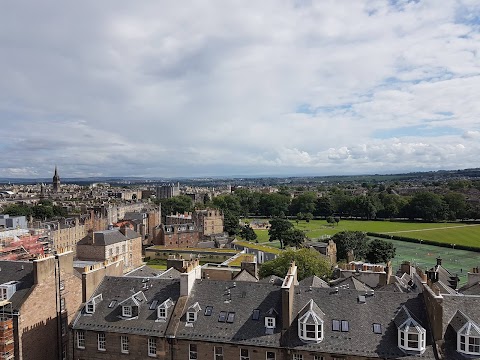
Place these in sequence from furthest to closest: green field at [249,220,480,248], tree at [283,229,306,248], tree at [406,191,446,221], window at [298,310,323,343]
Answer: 1. tree at [406,191,446,221]
2. green field at [249,220,480,248]
3. tree at [283,229,306,248]
4. window at [298,310,323,343]

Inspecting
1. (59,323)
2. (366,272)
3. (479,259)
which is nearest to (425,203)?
(479,259)

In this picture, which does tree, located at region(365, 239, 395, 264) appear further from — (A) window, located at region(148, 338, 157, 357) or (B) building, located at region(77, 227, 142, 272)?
(A) window, located at region(148, 338, 157, 357)

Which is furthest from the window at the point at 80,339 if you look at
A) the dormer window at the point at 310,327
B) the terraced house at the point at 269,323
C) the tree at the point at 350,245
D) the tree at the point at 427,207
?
the tree at the point at 427,207

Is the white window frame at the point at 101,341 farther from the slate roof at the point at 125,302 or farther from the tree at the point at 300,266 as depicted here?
the tree at the point at 300,266

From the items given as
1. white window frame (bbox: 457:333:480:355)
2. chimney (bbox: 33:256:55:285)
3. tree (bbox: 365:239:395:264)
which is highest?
chimney (bbox: 33:256:55:285)

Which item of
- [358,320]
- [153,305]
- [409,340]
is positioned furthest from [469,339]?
[153,305]

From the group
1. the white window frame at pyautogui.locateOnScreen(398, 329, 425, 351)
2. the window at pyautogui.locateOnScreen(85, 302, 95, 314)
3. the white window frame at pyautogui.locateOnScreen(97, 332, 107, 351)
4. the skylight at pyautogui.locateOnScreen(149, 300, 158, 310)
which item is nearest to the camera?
the white window frame at pyautogui.locateOnScreen(398, 329, 425, 351)

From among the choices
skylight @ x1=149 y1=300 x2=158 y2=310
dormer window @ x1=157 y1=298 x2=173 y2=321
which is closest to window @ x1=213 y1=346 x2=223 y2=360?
dormer window @ x1=157 y1=298 x2=173 y2=321
